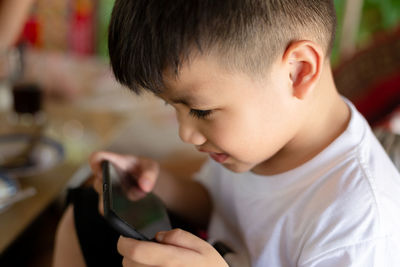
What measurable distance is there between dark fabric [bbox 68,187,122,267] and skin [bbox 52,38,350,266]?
153mm

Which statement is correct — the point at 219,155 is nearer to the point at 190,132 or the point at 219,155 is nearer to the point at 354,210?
the point at 190,132

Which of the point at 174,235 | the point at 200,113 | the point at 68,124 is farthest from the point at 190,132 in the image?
the point at 68,124

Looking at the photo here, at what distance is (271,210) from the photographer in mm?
738

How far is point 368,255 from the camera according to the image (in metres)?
0.58

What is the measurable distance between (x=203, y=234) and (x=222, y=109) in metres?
0.36

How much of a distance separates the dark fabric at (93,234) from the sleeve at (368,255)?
0.36m

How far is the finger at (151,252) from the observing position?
0.57 m

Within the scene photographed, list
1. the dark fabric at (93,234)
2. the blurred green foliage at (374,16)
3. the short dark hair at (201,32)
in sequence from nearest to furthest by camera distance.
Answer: the short dark hair at (201,32) → the dark fabric at (93,234) → the blurred green foliage at (374,16)

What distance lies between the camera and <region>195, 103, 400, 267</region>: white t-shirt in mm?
595

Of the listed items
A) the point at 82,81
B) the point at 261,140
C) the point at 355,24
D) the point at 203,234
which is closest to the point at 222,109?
the point at 261,140

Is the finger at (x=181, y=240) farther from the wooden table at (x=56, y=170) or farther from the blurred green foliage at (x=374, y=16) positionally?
the blurred green foliage at (x=374, y=16)

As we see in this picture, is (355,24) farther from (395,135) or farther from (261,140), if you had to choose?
(261,140)

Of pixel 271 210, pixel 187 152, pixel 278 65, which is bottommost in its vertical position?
pixel 187 152

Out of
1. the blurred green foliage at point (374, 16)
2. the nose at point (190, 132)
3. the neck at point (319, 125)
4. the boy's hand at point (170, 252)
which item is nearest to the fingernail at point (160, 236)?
the boy's hand at point (170, 252)
